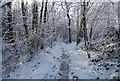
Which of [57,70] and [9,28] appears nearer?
[57,70]

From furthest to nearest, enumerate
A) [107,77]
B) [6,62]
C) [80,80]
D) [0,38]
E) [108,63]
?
1. [6,62]
2. [0,38]
3. [108,63]
4. [80,80]
5. [107,77]

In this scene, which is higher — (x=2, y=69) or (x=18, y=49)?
(x=18, y=49)

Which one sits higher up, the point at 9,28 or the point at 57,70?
the point at 9,28

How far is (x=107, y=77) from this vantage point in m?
10.6

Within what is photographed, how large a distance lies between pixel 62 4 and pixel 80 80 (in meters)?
22.5

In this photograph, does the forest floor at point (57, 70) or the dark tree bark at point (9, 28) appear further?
the dark tree bark at point (9, 28)

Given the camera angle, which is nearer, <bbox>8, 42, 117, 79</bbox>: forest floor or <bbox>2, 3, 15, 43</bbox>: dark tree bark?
<bbox>8, 42, 117, 79</bbox>: forest floor

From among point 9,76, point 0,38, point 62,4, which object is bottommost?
point 9,76

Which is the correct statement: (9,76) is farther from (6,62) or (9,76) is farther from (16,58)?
(16,58)

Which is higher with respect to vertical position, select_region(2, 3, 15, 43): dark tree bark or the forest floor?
select_region(2, 3, 15, 43): dark tree bark

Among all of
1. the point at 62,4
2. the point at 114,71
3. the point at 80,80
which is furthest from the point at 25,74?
the point at 62,4

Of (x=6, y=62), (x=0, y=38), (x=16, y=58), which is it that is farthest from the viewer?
→ (x=16, y=58)

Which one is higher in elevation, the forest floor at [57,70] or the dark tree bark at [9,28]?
the dark tree bark at [9,28]

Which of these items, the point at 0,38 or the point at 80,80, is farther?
the point at 0,38
